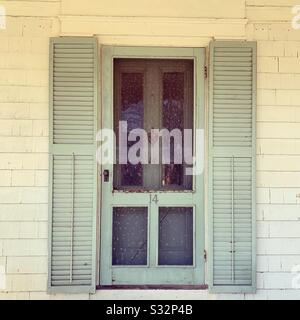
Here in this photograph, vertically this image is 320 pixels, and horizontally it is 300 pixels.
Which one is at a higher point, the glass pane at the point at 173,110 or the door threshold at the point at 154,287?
the glass pane at the point at 173,110

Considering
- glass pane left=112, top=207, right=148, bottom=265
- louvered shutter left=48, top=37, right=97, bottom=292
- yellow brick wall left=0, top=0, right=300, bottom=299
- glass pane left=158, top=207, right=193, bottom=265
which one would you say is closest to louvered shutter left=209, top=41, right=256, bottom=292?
yellow brick wall left=0, top=0, right=300, bottom=299

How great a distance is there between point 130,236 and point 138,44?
A: 178cm

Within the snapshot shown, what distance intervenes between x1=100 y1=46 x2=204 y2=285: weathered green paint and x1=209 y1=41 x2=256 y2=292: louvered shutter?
13 centimetres

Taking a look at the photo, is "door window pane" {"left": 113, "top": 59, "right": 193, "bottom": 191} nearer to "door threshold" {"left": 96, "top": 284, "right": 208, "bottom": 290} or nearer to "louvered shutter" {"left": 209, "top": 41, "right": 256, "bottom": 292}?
"louvered shutter" {"left": 209, "top": 41, "right": 256, "bottom": 292}

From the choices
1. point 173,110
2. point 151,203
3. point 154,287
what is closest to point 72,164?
point 151,203

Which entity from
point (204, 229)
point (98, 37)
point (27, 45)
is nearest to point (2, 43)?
point (27, 45)

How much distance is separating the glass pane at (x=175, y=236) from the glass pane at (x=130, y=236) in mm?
159

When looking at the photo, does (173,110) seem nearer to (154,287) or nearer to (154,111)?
(154,111)

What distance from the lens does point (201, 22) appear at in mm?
Answer: 4703

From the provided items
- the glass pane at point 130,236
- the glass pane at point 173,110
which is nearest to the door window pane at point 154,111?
the glass pane at point 173,110

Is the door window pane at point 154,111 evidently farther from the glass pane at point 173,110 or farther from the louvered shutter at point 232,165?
the louvered shutter at point 232,165

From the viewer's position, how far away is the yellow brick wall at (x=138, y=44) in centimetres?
464

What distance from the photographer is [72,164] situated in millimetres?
4609

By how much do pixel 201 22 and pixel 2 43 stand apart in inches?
71.8
